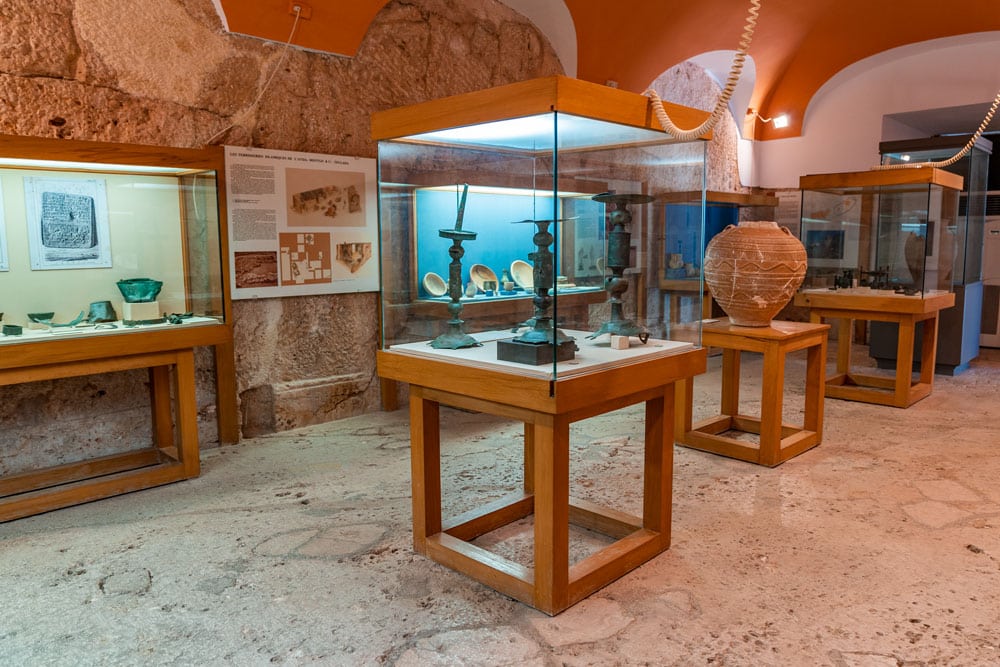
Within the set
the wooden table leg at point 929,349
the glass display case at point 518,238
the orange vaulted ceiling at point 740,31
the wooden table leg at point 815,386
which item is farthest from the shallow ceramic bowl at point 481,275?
the wooden table leg at point 929,349

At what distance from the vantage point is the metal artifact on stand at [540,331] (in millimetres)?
2461

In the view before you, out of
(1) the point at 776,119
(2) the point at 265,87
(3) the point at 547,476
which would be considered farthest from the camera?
(1) the point at 776,119

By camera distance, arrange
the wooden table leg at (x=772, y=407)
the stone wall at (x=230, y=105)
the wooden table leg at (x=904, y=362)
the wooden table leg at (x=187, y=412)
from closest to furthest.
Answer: the stone wall at (x=230, y=105)
the wooden table leg at (x=187, y=412)
the wooden table leg at (x=772, y=407)
the wooden table leg at (x=904, y=362)

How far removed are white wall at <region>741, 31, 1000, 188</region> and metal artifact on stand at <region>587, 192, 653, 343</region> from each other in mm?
7030

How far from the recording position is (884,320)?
5.54 meters

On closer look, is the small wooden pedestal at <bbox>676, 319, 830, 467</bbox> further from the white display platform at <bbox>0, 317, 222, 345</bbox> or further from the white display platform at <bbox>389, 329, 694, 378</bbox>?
the white display platform at <bbox>0, 317, 222, 345</bbox>

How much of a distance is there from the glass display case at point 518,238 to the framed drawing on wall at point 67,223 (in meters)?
1.77

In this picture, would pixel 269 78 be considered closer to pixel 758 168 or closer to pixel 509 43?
pixel 509 43

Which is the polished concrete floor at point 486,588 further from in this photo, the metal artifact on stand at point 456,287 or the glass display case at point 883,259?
the glass display case at point 883,259

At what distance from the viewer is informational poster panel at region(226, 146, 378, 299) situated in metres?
4.49

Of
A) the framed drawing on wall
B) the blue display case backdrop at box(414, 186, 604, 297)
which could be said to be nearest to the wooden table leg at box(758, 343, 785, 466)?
the blue display case backdrop at box(414, 186, 604, 297)

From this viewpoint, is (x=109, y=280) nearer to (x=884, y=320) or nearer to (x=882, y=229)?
(x=884, y=320)

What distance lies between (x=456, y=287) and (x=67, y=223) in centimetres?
218

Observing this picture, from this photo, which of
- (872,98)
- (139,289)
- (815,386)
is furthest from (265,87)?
(872,98)
